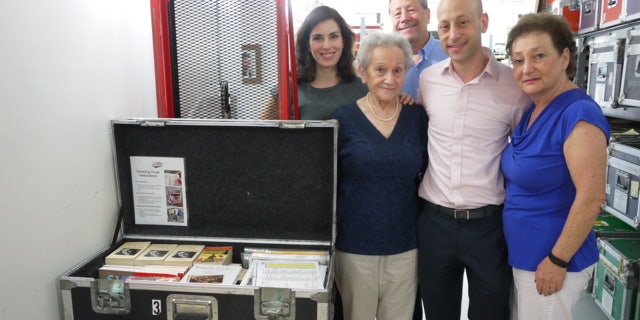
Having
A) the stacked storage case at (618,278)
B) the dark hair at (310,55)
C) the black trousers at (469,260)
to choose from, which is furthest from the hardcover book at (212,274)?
the stacked storage case at (618,278)

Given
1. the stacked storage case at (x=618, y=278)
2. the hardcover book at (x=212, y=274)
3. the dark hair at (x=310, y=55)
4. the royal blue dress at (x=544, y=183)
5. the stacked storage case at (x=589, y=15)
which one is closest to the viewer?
the royal blue dress at (x=544, y=183)

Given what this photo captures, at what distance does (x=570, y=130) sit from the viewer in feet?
4.13

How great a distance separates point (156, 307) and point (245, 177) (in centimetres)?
52

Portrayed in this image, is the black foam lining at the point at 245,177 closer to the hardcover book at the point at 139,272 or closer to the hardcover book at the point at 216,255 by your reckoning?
the hardcover book at the point at 216,255

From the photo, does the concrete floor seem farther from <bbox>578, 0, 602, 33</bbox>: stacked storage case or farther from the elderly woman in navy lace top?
<bbox>578, 0, 602, 33</bbox>: stacked storage case

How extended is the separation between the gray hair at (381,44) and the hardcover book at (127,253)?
1.03m

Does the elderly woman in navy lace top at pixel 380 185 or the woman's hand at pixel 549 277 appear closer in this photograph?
the woman's hand at pixel 549 277

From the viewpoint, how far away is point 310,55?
6.20 ft

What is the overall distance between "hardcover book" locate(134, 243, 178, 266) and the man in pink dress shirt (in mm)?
911

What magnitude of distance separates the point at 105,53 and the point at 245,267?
87cm

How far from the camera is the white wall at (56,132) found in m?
1.14

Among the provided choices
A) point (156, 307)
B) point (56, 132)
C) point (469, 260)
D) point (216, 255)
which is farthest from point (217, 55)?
point (469, 260)

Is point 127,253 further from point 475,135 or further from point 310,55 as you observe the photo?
point 475,135

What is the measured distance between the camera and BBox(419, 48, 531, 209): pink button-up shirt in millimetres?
1499
